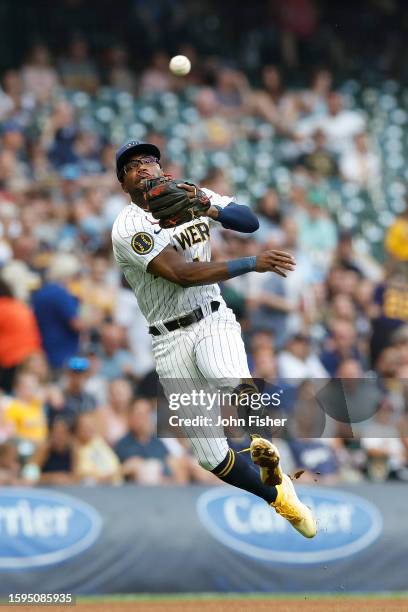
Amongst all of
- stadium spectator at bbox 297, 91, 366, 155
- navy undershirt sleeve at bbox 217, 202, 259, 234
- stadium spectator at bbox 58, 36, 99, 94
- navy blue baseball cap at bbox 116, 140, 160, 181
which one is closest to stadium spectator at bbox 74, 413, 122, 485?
navy blue baseball cap at bbox 116, 140, 160, 181

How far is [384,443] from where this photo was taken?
10133 millimetres

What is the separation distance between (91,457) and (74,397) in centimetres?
60

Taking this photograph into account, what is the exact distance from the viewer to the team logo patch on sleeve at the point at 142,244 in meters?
6.73

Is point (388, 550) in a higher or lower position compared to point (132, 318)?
lower

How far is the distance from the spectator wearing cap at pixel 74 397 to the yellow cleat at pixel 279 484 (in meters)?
2.95

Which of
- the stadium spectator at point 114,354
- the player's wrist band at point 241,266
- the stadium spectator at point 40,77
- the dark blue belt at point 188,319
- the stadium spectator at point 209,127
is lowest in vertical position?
the dark blue belt at point 188,319

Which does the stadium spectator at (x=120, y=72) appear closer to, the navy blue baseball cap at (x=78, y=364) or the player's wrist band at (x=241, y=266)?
the navy blue baseball cap at (x=78, y=364)

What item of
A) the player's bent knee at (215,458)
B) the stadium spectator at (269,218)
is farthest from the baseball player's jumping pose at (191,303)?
the stadium spectator at (269,218)

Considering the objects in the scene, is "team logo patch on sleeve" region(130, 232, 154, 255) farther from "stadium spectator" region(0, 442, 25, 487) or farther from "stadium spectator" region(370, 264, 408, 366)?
"stadium spectator" region(370, 264, 408, 366)

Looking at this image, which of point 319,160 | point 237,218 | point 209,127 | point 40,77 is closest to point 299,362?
point 237,218

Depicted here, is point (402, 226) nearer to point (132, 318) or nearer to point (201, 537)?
point (132, 318)

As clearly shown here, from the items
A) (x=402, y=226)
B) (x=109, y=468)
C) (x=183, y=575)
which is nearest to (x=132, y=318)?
(x=109, y=468)

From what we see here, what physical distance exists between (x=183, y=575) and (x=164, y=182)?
12.6 feet

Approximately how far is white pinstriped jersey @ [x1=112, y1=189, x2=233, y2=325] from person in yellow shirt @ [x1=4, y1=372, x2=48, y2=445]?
2811mm
